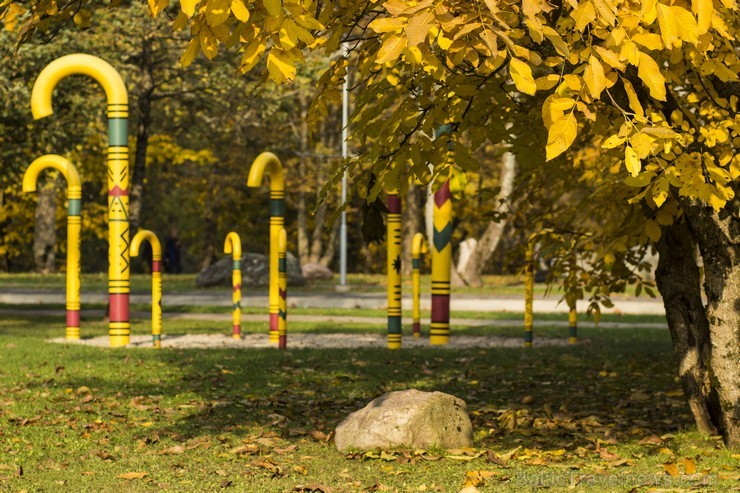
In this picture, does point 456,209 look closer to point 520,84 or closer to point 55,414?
point 55,414

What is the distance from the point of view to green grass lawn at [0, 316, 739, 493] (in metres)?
6.60

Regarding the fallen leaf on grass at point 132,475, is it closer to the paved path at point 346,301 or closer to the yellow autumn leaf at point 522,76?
the yellow autumn leaf at point 522,76

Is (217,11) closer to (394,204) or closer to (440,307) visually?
(394,204)

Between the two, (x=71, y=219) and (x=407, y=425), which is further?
(x=71, y=219)

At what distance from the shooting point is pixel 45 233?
1459 inches

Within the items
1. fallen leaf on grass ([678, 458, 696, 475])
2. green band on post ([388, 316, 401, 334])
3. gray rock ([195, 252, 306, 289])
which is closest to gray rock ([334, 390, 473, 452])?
fallen leaf on grass ([678, 458, 696, 475])

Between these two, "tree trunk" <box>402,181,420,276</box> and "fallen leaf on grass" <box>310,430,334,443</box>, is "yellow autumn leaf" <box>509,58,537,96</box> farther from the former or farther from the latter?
"tree trunk" <box>402,181,420,276</box>

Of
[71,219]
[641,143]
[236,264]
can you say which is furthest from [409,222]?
[641,143]

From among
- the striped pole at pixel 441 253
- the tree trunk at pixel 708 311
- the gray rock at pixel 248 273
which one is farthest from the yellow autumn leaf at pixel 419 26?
the gray rock at pixel 248 273

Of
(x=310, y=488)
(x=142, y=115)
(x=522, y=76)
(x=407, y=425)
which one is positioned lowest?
(x=310, y=488)

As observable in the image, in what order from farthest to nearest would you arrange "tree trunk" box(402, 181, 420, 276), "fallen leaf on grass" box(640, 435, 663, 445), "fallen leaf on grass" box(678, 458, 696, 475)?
"tree trunk" box(402, 181, 420, 276), "fallen leaf on grass" box(640, 435, 663, 445), "fallen leaf on grass" box(678, 458, 696, 475)

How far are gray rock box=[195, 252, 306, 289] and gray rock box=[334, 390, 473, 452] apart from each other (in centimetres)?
2367

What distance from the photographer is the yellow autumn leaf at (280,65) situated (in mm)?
4828

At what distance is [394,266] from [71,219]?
411cm
